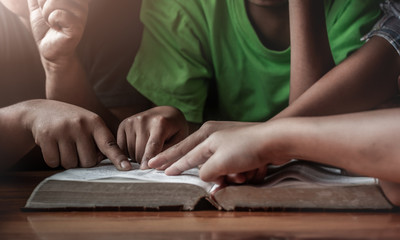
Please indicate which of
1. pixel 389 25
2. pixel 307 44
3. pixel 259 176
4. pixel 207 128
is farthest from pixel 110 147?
pixel 389 25

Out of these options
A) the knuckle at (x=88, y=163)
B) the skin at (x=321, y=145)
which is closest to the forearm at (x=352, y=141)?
the skin at (x=321, y=145)

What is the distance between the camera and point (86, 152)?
27.3 inches

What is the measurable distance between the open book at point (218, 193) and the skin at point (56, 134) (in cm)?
13

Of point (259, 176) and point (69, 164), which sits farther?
point (69, 164)

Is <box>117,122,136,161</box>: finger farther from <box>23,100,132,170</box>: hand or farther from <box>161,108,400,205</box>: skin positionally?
<box>161,108,400,205</box>: skin

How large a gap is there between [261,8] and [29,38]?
0.41 metres

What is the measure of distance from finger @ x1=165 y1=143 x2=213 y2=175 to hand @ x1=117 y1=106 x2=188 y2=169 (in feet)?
0.39

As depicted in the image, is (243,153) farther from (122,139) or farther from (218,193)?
(122,139)

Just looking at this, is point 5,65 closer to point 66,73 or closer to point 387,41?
point 66,73

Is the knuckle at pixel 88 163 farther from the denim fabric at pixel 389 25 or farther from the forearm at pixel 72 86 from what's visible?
the denim fabric at pixel 389 25

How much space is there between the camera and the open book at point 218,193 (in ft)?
1.55

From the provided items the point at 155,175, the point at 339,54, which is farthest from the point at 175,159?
the point at 339,54

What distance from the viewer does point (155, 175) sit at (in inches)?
22.4

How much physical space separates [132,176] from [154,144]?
15 cm
